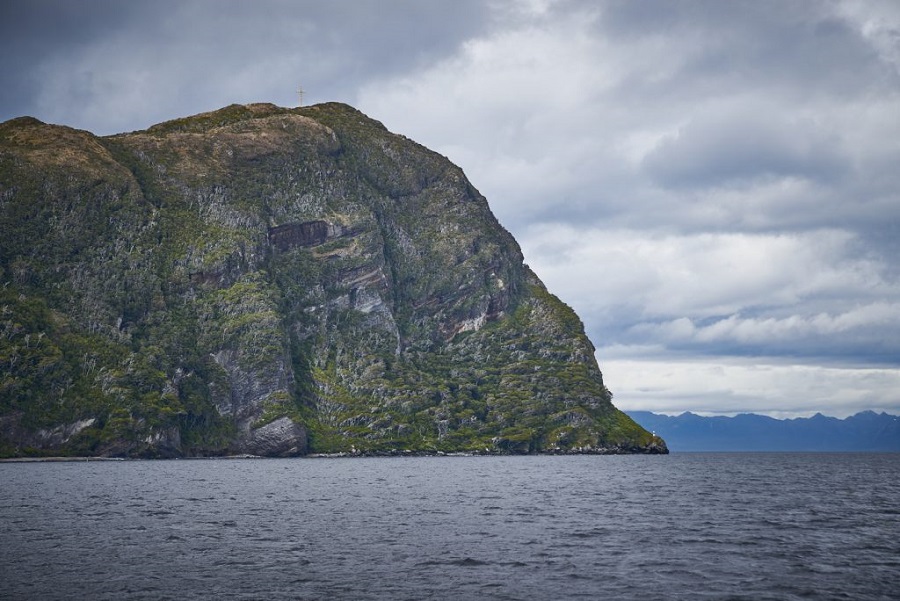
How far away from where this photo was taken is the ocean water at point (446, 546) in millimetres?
50406

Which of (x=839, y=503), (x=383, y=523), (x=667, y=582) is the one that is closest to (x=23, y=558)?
(x=383, y=523)

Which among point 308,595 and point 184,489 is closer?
point 308,595

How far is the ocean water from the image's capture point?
165ft

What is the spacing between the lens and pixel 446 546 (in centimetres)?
6781

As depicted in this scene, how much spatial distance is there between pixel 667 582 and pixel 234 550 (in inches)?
1383

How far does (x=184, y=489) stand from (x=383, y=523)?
68.1 m

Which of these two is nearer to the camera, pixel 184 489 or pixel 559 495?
pixel 559 495

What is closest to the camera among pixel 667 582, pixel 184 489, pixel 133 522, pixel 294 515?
pixel 667 582

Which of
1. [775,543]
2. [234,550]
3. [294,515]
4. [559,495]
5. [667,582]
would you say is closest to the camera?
[667,582]

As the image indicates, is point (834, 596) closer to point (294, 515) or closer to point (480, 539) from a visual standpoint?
point (480, 539)

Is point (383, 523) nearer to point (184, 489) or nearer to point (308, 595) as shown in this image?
point (308, 595)

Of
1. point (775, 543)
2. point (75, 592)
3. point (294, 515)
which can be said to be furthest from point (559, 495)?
point (75, 592)

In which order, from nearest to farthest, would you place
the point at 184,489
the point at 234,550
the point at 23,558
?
the point at 23,558 → the point at 234,550 → the point at 184,489

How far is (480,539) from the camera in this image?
7219cm
